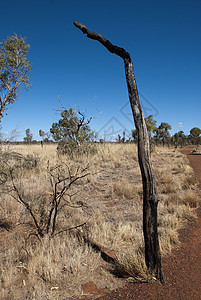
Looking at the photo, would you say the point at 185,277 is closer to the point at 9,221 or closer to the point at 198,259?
the point at 198,259

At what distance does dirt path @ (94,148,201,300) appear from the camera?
2.38 m

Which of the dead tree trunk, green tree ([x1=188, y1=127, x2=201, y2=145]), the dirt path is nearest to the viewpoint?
the dirt path

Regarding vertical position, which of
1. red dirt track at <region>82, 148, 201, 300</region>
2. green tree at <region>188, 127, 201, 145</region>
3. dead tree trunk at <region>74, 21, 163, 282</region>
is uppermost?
green tree at <region>188, 127, 201, 145</region>

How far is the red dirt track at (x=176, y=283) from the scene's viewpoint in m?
2.38

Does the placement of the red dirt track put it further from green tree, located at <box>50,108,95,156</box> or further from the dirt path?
green tree, located at <box>50,108,95,156</box>

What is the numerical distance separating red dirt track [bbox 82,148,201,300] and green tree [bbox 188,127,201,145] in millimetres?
49492

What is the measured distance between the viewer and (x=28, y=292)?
2430mm

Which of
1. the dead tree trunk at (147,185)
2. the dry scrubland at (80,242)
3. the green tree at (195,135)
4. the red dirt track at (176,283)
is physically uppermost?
the green tree at (195,135)

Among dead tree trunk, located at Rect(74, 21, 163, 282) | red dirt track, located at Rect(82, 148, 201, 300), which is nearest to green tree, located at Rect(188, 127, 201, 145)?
red dirt track, located at Rect(82, 148, 201, 300)

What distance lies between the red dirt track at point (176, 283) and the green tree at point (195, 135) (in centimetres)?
4949

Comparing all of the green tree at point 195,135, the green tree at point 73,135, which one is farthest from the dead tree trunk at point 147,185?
the green tree at point 195,135

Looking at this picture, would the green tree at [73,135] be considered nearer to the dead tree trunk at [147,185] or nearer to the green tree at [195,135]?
the dead tree trunk at [147,185]

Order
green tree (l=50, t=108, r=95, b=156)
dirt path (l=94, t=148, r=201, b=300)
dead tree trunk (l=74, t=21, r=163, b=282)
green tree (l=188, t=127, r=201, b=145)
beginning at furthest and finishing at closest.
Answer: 1. green tree (l=188, t=127, r=201, b=145)
2. green tree (l=50, t=108, r=95, b=156)
3. dead tree trunk (l=74, t=21, r=163, b=282)
4. dirt path (l=94, t=148, r=201, b=300)

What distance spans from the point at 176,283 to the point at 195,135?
53.7 metres
